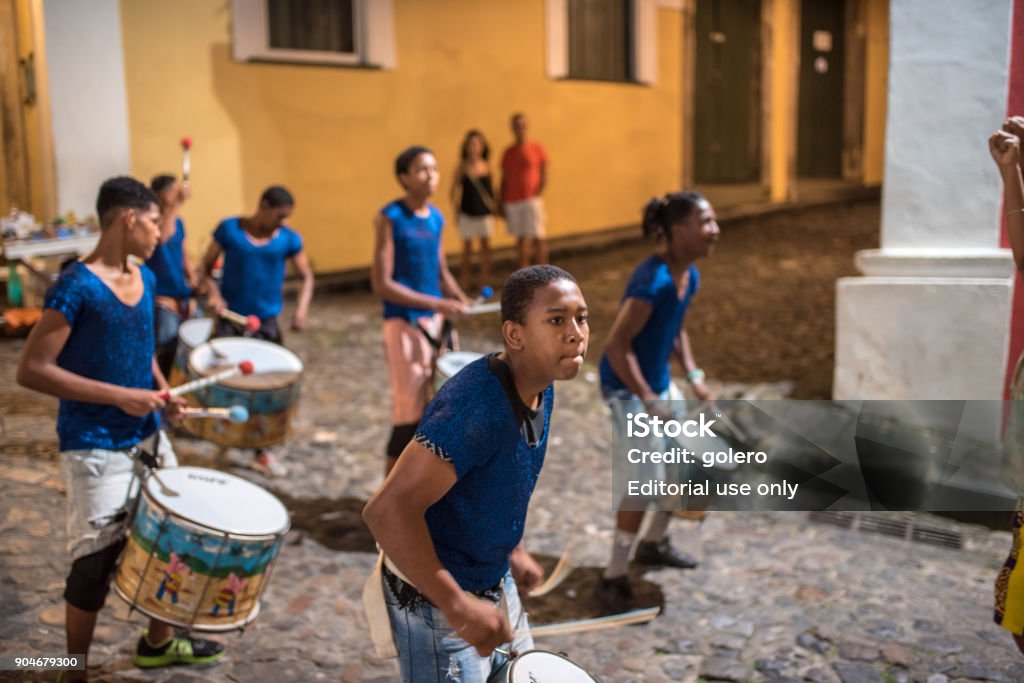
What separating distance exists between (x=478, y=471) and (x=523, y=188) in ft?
32.1

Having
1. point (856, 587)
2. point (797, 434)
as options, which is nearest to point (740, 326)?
point (797, 434)

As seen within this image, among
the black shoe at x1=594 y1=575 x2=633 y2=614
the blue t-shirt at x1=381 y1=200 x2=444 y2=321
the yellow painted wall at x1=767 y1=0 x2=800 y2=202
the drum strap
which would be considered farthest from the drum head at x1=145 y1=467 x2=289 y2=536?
the yellow painted wall at x1=767 y1=0 x2=800 y2=202

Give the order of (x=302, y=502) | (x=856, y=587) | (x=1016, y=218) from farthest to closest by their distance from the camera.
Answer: (x=302, y=502) < (x=856, y=587) < (x=1016, y=218)

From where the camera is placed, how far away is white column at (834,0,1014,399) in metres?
5.90

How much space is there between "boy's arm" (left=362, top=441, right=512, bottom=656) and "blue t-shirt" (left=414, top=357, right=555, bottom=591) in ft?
0.14

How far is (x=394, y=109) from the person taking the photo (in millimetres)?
12461

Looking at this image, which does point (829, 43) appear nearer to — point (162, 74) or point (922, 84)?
point (162, 74)

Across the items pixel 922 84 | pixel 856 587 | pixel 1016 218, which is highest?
pixel 922 84

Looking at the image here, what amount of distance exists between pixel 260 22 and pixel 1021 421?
30.8 feet

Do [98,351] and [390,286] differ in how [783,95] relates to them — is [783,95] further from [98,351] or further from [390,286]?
[98,351]

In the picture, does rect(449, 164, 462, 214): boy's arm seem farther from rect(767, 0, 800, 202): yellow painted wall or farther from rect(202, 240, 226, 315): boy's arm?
rect(767, 0, 800, 202): yellow painted wall

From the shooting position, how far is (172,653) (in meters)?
4.07

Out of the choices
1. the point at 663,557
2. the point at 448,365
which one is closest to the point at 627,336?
the point at 448,365

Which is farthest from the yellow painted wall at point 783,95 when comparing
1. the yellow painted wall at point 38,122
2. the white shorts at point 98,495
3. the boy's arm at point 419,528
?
the boy's arm at point 419,528
